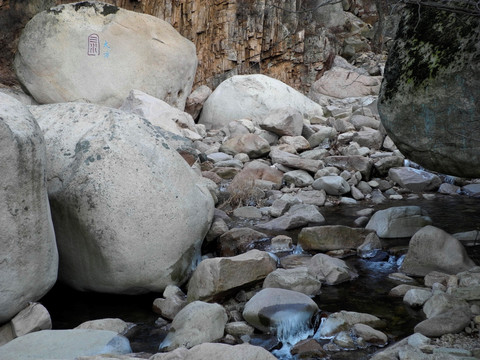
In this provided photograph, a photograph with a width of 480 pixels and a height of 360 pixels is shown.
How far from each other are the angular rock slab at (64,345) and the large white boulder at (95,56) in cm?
704

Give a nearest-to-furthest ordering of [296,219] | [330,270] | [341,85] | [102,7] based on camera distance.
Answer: [330,270], [296,219], [102,7], [341,85]

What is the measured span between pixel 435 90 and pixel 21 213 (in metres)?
3.19

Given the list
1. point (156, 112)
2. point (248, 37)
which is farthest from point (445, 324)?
point (248, 37)

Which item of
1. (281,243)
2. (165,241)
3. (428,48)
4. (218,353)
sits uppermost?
(428,48)

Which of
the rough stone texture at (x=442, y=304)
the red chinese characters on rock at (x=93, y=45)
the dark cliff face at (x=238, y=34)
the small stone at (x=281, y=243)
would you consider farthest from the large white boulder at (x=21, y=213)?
the dark cliff face at (x=238, y=34)

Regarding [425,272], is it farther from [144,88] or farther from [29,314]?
[144,88]

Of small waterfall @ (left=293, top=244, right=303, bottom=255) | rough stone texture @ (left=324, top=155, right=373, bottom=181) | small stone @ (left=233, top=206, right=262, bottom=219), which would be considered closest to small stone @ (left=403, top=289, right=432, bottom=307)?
small waterfall @ (left=293, top=244, right=303, bottom=255)

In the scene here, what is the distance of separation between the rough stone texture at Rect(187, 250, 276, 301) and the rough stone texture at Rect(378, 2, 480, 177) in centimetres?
167

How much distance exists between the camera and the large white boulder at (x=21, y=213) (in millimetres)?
3541

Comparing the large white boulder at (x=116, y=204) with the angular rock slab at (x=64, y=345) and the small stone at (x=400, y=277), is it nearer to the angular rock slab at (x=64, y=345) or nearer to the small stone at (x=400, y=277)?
the angular rock slab at (x=64, y=345)

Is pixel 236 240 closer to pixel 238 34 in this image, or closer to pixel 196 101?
pixel 196 101

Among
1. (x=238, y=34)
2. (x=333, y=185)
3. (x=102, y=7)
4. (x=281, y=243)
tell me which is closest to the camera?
(x=281, y=243)

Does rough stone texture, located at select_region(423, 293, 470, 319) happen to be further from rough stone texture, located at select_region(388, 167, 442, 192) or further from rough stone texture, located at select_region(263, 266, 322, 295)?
rough stone texture, located at select_region(388, 167, 442, 192)

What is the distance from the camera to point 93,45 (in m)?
9.96
